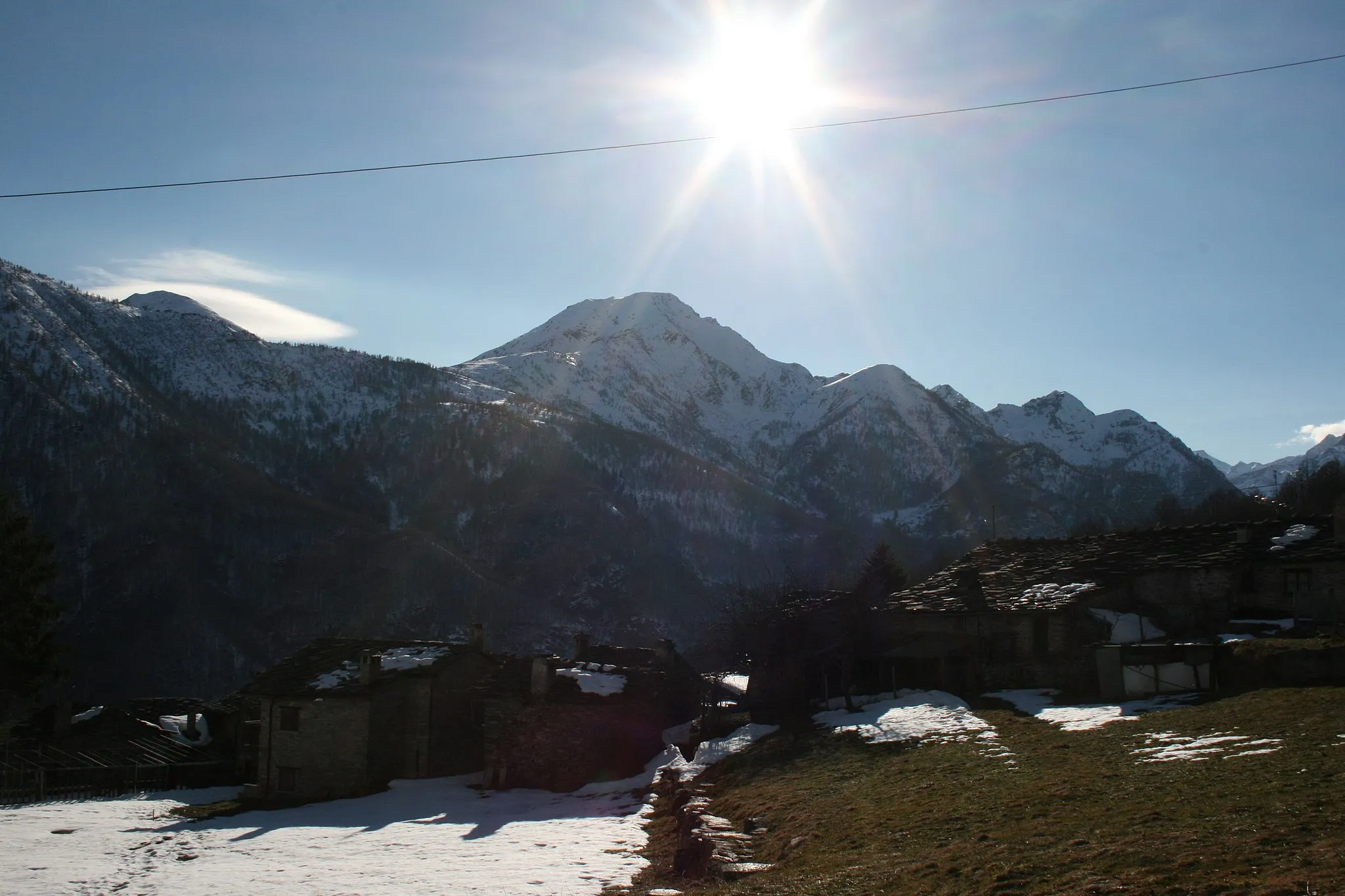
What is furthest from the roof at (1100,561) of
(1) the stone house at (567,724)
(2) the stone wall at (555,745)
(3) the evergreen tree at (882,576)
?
(3) the evergreen tree at (882,576)

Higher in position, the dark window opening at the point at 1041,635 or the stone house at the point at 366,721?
the dark window opening at the point at 1041,635

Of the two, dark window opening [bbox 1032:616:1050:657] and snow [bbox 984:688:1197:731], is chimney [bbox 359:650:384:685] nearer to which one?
snow [bbox 984:688:1197:731]

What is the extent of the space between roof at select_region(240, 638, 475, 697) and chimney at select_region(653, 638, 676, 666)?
7435 millimetres

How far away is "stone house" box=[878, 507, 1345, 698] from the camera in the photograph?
3155cm

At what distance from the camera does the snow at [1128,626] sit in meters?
31.7

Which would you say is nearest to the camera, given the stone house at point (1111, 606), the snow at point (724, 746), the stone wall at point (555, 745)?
the snow at point (724, 746)

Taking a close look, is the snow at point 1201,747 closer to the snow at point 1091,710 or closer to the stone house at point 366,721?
the snow at point 1091,710

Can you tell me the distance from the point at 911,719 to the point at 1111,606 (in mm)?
11174

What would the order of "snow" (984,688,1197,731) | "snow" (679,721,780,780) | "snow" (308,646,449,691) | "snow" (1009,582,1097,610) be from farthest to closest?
"snow" (308,646,449,691), "snow" (1009,582,1097,610), "snow" (679,721,780,780), "snow" (984,688,1197,731)

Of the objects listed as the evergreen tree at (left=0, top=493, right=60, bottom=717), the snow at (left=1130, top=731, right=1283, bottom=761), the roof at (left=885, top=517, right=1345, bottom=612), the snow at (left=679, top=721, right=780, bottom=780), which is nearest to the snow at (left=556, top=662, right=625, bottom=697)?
the snow at (left=679, top=721, right=780, bottom=780)

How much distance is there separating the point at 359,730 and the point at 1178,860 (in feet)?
100

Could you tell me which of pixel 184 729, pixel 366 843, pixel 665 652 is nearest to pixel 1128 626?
pixel 665 652

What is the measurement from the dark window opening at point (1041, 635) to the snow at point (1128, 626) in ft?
4.98

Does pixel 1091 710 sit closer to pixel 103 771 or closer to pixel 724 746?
A: pixel 724 746
